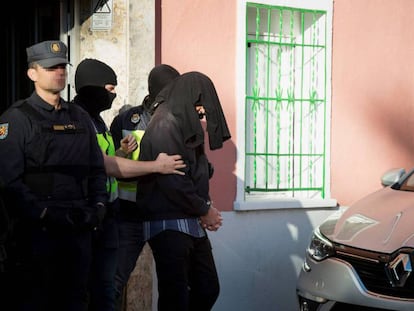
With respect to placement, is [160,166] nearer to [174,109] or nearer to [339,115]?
[174,109]

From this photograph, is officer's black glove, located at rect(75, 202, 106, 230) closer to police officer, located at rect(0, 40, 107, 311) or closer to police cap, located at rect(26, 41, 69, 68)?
police officer, located at rect(0, 40, 107, 311)

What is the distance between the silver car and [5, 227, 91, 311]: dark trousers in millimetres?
1716

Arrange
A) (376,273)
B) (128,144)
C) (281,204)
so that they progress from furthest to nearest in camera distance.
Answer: (281,204) → (128,144) → (376,273)

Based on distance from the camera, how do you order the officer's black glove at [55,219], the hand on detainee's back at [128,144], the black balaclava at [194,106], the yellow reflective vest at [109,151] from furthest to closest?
the hand on detainee's back at [128,144] < the yellow reflective vest at [109,151] < the black balaclava at [194,106] < the officer's black glove at [55,219]

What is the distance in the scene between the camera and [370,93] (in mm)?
8133

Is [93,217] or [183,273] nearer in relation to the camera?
[93,217]

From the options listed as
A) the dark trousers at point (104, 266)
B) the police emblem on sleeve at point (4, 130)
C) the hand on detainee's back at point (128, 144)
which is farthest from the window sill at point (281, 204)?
the police emblem on sleeve at point (4, 130)

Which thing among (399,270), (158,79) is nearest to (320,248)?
(399,270)

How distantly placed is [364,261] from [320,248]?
1.48ft

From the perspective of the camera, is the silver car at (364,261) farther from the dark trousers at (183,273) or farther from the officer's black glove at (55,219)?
the officer's black glove at (55,219)

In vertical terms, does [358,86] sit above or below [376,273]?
above

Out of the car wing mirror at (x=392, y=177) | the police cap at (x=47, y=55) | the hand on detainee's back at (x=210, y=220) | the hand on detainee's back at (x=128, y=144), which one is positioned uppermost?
the police cap at (x=47, y=55)

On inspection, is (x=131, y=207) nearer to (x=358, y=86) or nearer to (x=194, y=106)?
(x=194, y=106)

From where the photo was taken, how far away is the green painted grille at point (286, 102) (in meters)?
7.53
